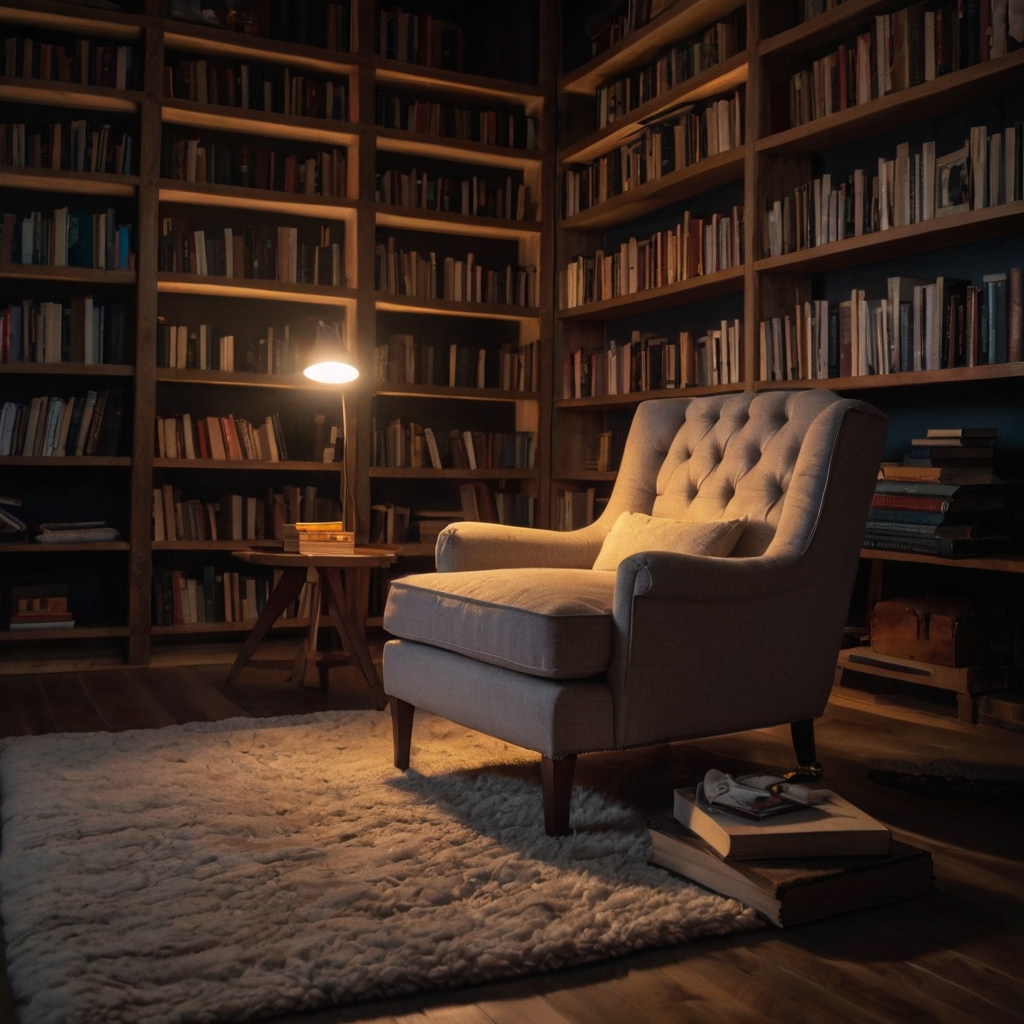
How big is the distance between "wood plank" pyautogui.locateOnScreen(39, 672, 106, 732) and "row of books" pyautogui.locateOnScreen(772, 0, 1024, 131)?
3.02 m

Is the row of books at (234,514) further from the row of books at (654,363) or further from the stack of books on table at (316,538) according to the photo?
the row of books at (654,363)

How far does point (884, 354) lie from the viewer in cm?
353

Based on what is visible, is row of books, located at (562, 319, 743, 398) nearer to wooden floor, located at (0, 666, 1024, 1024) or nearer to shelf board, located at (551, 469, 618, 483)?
shelf board, located at (551, 469, 618, 483)

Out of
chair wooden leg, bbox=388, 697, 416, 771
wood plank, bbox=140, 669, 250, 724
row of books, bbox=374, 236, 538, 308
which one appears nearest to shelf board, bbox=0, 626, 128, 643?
wood plank, bbox=140, 669, 250, 724

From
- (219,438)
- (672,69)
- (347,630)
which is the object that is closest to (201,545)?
(219,438)

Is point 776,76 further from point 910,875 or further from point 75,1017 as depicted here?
point 75,1017

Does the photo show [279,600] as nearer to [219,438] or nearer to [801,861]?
[219,438]

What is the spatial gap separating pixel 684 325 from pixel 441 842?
3.19 metres

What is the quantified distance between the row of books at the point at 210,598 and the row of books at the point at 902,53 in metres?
2.72

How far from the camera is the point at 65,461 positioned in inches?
168

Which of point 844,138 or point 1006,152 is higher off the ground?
point 844,138

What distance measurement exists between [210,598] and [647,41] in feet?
9.42

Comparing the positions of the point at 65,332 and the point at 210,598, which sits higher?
the point at 65,332

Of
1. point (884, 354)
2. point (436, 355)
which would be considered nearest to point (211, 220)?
point (436, 355)
